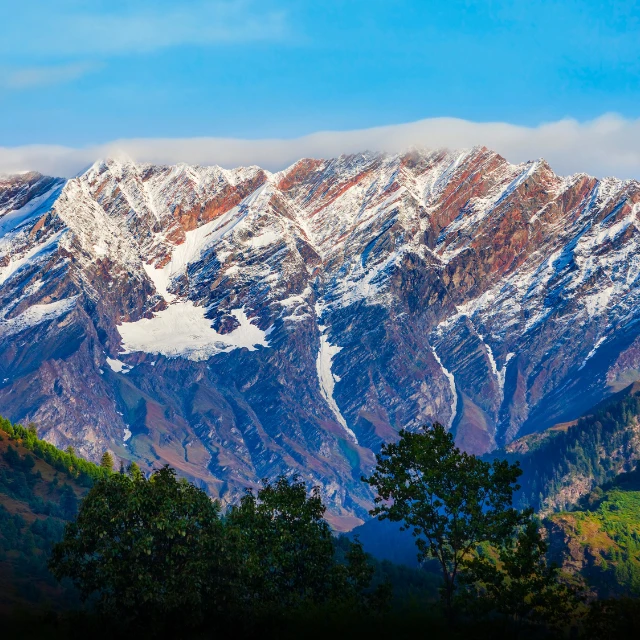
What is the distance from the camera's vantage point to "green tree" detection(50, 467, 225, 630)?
10381cm

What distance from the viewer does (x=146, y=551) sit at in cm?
10406

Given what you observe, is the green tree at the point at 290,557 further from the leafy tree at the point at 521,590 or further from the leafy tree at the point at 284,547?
the leafy tree at the point at 521,590

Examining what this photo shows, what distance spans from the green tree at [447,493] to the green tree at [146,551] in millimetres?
17659

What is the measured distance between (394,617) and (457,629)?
600 cm

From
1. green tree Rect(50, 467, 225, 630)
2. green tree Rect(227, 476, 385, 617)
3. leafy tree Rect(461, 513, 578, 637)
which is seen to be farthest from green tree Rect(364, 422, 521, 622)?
green tree Rect(50, 467, 225, 630)

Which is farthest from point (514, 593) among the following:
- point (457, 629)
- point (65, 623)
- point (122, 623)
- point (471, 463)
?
point (65, 623)

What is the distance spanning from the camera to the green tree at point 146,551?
104m

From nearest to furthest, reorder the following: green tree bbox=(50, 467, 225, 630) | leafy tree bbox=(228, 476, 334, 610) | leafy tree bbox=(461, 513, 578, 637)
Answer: leafy tree bbox=(461, 513, 578, 637), green tree bbox=(50, 467, 225, 630), leafy tree bbox=(228, 476, 334, 610)

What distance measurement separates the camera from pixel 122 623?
10344 centimetres

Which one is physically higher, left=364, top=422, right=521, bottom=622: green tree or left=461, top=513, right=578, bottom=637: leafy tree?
left=364, top=422, right=521, bottom=622: green tree

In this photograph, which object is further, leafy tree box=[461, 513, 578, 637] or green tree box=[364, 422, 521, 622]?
green tree box=[364, 422, 521, 622]

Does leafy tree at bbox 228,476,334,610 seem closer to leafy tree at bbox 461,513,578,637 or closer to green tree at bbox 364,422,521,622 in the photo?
green tree at bbox 364,422,521,622

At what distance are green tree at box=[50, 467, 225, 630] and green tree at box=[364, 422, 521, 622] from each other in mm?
17659

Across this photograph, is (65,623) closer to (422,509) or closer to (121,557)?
(121,557)
